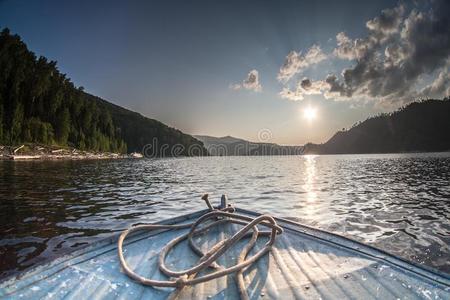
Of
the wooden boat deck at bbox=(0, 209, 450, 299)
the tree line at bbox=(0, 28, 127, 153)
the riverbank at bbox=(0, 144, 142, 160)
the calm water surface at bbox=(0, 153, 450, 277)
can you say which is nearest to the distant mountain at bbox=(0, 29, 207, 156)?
the tree line at bbox=(0, 28, 127, 153)

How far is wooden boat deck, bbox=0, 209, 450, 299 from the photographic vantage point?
3457mm

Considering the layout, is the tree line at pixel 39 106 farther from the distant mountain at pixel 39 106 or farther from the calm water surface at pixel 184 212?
the calm water surface at pixel 184 212

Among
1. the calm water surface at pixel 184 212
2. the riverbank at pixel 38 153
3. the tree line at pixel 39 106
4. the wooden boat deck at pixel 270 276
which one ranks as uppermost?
the tree line at pixel 39 106

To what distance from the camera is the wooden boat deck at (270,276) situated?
3.46m

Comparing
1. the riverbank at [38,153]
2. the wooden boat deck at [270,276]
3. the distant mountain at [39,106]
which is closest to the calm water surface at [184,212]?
the wooden boat deck at [270,276]

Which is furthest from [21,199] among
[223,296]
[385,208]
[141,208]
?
[385,208]

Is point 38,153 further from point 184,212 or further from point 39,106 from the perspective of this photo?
point 184,212

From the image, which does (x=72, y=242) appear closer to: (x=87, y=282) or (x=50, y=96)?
(x=87, y=282)

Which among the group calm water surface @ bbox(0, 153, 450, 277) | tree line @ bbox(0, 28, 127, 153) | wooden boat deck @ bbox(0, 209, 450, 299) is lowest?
calm water surface @ bbox(0, 153, 450, 277)

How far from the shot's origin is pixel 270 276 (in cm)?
391

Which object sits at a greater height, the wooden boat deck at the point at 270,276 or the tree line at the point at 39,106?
the tree line at the point at 39,106

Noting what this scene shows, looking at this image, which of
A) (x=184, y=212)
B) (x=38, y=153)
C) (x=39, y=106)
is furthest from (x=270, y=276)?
(x=39, y=106)

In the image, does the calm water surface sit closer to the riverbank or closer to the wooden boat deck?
the wooden boat deck

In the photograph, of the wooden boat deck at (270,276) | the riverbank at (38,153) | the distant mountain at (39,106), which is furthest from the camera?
the distant mountain at (39,106)
